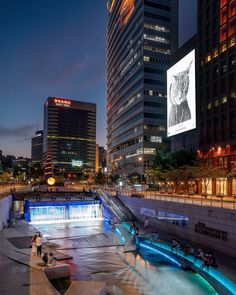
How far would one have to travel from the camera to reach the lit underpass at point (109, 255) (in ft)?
83.2

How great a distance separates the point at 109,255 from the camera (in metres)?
34.3

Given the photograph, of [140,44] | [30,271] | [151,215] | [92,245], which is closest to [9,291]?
[30,271]

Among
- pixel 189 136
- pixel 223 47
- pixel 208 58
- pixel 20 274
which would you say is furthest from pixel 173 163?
pixel 20 274

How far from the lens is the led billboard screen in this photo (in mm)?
87938

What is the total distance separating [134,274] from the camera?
28.0 m

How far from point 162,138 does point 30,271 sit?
123 m

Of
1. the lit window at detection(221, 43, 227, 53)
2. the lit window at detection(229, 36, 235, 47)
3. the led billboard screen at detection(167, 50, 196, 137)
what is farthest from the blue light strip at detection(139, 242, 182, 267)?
the lit window at detection(221, 43, 227, 53)

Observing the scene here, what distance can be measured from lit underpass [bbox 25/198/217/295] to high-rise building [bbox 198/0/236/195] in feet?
98.1

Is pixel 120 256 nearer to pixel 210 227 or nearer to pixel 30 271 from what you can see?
pixel 210 227

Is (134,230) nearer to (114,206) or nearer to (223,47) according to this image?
(114,206)

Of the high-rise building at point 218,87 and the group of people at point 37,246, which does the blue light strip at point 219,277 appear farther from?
the high-rise building at point 218,87

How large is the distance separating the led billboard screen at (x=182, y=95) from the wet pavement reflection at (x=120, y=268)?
52711 millimetres

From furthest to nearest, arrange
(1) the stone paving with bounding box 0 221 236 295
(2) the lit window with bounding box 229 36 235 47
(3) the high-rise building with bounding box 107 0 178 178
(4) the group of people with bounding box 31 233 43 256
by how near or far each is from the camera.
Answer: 1. (3) the high-rise building with bounding box 107 0 178 178
2. (2) the lit window with bounding box 229 36 235 47
3. (4) the group of people with bounding box 31 233 43 256
4. (1) the stone paving with bounding box 0 221 236 295

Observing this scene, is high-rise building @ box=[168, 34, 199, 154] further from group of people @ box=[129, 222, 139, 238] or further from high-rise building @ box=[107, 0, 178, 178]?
group of people @ box=[129, 222, 139, 238]
